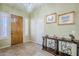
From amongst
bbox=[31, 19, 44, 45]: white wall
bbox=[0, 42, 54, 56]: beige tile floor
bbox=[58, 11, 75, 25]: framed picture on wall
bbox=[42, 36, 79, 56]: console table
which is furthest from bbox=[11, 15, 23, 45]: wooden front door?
bbox=[58, 11, 75, 25]: framed picture on wall

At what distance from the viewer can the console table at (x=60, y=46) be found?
1.58 m

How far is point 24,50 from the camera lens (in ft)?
6.00

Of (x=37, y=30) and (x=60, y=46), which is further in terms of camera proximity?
(x=37, y=30)

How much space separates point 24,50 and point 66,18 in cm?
110

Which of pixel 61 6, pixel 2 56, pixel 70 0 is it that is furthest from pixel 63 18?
pixel 2 56

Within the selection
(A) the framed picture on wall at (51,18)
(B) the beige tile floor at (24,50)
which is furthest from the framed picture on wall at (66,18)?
(B) the beige tile floor at (24,50)

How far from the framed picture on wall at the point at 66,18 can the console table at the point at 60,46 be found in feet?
1.19

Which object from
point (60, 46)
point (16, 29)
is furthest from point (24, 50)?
point (60, 46)

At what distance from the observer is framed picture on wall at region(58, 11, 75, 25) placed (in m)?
1.59

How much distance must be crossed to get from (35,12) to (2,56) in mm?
1166

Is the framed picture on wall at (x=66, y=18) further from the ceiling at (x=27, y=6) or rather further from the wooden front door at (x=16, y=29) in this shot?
the wooden front door at (x=16, y=29)

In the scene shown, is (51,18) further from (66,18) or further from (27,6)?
(27,6)

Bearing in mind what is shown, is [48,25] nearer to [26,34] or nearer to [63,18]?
[63,18]

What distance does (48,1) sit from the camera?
173cm
